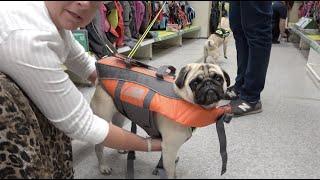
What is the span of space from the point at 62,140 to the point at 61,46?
0.27 m

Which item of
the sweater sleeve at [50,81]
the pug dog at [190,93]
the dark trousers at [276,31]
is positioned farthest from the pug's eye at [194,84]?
the dark trousers at [276,31]

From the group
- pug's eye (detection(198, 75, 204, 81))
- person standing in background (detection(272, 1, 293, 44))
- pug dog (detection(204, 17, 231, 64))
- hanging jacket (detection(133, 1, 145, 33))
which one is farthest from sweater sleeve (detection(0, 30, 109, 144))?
person standing in background (detection(272, 1, 293, 44))

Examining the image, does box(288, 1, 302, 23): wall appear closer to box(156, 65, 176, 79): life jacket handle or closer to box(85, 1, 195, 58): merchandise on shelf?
box(85, 1, 195, 58): merchandise on shelf

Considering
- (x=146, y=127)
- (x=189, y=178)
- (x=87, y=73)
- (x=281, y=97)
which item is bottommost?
(x=281, y=97)

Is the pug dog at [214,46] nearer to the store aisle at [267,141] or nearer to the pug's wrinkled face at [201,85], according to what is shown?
the store aisle at [267,141]

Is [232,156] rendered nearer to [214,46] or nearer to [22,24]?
[22,24]

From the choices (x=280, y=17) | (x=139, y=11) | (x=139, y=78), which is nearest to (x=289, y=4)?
(x=280, y=17)

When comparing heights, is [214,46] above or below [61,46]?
below

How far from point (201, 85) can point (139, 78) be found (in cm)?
18

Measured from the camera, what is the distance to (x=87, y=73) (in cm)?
107

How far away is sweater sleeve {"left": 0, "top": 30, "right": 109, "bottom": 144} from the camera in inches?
25.6

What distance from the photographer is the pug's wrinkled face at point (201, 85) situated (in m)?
0.88

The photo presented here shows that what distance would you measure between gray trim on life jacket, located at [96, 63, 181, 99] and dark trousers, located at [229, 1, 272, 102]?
74 cm

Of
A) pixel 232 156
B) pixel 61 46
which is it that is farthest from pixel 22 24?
pixel 232 156
